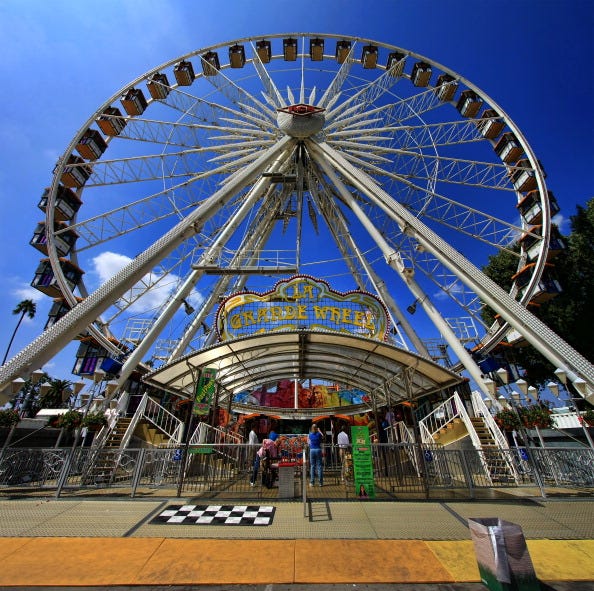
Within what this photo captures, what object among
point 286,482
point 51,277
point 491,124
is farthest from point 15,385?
point 491,124

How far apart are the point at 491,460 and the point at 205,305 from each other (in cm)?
1752

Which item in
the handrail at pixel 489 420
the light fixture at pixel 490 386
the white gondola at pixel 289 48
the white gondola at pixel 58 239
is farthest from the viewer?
the white gondola at pixel 289 48

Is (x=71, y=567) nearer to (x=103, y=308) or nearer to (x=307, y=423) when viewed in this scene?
(x=103, y=308)

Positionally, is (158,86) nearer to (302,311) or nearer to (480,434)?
(302,311)

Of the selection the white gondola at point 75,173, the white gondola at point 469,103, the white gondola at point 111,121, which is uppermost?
the white gondola at point 469,103

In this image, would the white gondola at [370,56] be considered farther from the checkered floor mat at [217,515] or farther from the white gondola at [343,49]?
the checkered floor mat at [217,515]

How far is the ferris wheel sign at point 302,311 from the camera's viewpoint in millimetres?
12859

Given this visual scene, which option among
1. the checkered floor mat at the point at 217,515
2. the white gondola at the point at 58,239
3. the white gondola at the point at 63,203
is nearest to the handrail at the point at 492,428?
the checkered floor mat at the point at 217,515

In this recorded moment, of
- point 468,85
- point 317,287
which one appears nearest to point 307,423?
point 317,287

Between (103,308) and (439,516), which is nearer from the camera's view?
(439,516)

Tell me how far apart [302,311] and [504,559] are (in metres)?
9.98

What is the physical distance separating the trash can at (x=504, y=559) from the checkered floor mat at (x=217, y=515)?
3832mm

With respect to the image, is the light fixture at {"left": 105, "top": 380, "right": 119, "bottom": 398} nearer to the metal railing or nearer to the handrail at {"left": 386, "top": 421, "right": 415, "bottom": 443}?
the metal railing

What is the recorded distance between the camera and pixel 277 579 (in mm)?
4020
